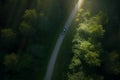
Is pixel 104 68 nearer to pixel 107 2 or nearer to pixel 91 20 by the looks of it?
pixel 91 20

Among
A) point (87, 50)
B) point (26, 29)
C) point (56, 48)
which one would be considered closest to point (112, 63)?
point (87, 50)

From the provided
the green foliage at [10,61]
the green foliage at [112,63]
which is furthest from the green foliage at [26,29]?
the green foliage at [112,63]

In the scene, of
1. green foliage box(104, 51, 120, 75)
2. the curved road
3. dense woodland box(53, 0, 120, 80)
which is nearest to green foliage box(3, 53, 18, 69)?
the curved road

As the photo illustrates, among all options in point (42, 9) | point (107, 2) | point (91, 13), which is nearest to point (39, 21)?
point (42, 9)

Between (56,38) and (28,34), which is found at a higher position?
(28,34)

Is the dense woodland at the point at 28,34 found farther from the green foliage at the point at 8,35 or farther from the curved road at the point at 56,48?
the curved road at the point at 56,48

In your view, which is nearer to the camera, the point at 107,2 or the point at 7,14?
the point at 7,14

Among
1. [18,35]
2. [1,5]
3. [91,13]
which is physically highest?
[1,5]

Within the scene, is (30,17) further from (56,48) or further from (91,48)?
(91,48)
